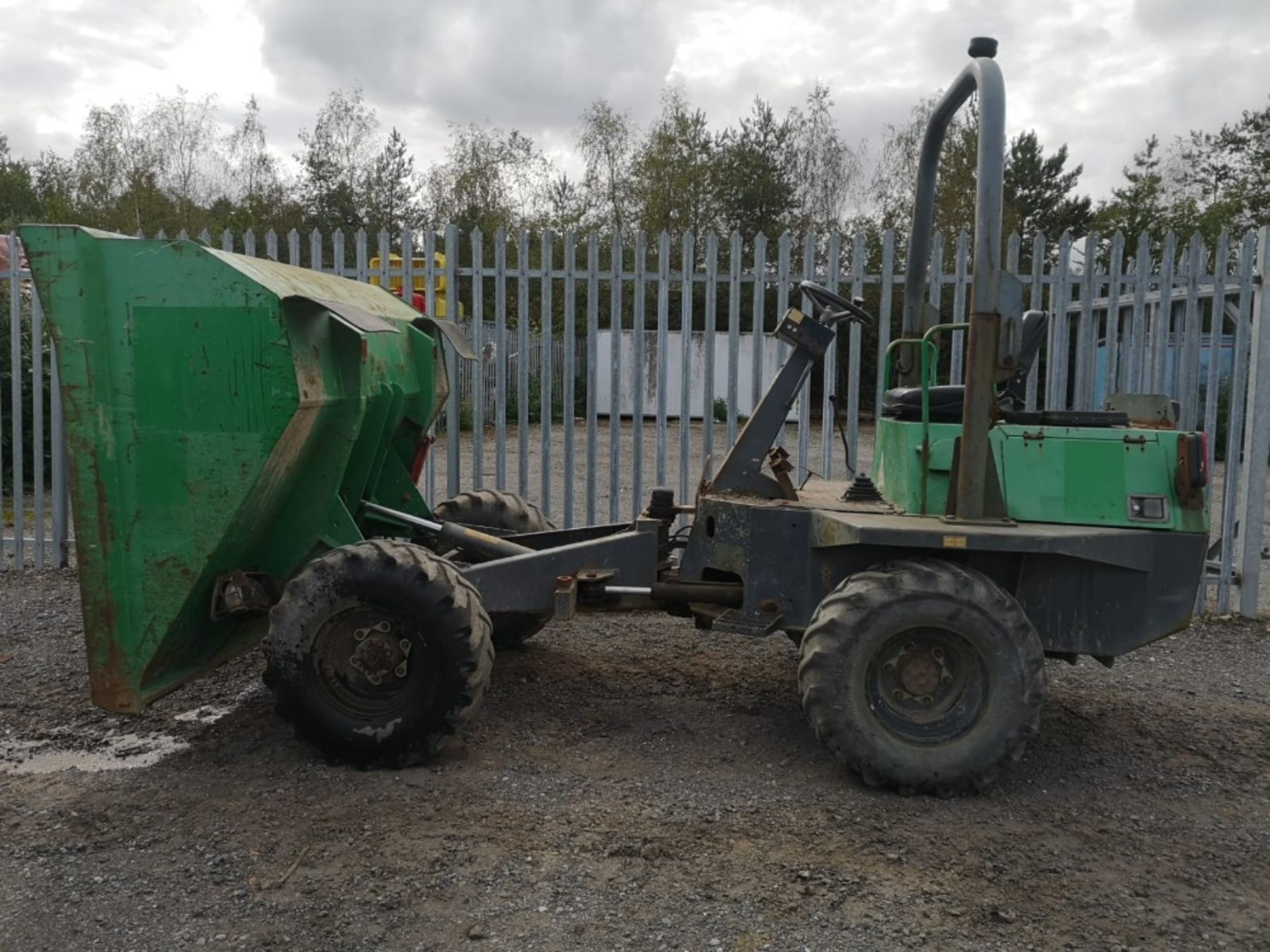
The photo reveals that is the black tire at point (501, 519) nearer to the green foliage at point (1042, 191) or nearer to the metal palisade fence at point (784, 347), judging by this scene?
the metal palisade fence at point (784, 347)

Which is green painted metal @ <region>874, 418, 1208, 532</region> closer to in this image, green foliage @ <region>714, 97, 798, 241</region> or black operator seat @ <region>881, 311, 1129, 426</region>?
black operator seat @ <region>881, 311, 1129, 426</region>

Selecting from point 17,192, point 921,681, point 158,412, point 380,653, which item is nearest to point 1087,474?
point 921,681

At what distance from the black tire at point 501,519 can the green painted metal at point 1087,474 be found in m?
2.58

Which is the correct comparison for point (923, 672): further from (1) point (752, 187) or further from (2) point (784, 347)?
(1) point (752, 187)

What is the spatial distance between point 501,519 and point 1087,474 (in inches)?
125

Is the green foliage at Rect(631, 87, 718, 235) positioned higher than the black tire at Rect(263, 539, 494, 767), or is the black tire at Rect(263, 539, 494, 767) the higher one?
the green foliage at Rect(631, 87, 718, 235)

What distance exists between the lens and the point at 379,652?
4.32m

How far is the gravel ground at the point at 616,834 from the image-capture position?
126 inches

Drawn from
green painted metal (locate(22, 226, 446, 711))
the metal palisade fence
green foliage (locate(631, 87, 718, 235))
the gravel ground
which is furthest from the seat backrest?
green foliage (locate(631, 87, 718, 235))

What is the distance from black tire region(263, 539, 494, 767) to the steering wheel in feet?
6.82

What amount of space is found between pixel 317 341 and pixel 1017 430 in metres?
2.91

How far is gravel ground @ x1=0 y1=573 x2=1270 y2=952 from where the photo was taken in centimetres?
321

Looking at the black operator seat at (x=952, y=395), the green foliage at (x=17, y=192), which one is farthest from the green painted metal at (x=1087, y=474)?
the green foliage at (x=17, y=192)

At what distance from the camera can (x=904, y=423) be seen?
15.3ft
